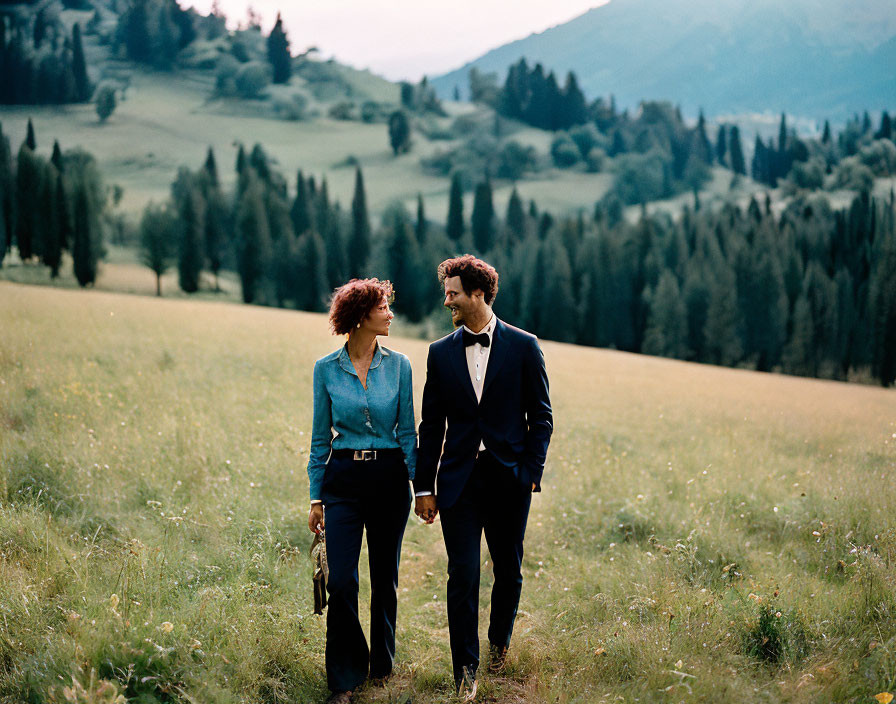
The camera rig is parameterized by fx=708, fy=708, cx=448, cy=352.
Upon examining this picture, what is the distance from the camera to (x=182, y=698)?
14.9ft

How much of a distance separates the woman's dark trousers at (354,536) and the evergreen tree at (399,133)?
541 ft

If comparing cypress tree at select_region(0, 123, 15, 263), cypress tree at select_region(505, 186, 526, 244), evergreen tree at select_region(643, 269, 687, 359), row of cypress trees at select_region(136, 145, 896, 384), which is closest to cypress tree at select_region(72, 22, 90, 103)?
row of cypress trees at select_region(136, 145, 896, 384)

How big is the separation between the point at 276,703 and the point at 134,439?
Result: 5989 mm

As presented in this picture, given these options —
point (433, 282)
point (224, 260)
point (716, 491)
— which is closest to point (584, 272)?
point (433, 282)

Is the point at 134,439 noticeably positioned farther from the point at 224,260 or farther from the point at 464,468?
the point at 224,260

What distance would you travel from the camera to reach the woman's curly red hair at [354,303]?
4.98 m

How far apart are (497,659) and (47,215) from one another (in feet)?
189

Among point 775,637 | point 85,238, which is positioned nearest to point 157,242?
point 85,238

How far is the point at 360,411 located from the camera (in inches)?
195

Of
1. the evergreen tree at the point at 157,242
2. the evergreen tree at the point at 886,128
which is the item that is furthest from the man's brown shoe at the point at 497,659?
the evergreen tree at the point at 886,128

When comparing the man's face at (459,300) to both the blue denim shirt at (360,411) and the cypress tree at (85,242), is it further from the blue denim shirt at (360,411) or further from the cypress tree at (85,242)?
the cypress tree at (85,242)

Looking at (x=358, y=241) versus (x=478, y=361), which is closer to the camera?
(x=478, y=361)

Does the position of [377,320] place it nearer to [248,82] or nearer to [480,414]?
[480,414]

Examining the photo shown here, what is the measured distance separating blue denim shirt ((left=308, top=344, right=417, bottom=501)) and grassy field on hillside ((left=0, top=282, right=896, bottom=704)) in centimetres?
162
